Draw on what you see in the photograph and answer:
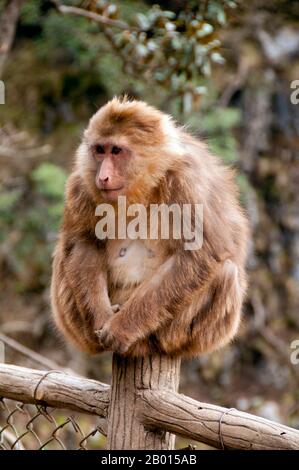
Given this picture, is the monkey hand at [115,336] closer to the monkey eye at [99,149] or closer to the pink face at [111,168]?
the pink face at [111,168]

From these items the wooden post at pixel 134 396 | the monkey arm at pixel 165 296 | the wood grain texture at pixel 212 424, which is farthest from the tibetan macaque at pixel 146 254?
the wood grain texture at pixel 212 424

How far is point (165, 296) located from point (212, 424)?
87 cm

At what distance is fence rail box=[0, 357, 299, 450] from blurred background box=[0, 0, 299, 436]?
4.06 meters

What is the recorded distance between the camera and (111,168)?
2.87 m

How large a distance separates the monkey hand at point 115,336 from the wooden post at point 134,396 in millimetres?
98

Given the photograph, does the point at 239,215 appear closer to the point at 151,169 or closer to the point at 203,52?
the point at 151,169

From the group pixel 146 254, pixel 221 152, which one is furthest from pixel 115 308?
pixel 221 152

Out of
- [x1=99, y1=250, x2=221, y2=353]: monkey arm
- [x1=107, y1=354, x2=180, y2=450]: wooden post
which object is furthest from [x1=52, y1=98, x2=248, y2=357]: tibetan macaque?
[x1=107, y1=354, x2=180, y2=450]: wooden post

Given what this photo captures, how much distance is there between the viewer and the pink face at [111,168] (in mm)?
2826

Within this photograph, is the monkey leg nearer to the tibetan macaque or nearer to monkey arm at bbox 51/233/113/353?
the tibetan macaque

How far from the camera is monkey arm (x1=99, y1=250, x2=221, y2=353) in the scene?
2713 mm

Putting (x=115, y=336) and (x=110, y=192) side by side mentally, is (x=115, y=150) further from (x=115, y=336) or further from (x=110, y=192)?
(x=115, y=336)
